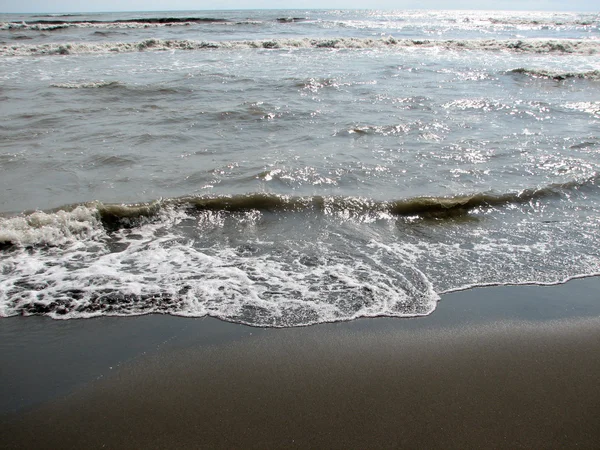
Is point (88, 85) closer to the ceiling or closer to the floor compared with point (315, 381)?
closer to the ceiling

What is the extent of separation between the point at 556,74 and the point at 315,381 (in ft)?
51.8

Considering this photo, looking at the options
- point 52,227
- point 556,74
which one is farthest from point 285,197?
point 556,74

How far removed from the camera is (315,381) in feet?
9.14

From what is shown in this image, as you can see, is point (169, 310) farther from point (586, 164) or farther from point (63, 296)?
point (586, 164)

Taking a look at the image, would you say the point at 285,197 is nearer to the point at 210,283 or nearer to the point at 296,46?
the point at 210,283

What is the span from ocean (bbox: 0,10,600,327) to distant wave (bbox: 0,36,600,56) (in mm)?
10341

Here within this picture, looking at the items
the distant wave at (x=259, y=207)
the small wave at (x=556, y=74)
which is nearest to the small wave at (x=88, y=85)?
the distant wave at (x=259, y=207)

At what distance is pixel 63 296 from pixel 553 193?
5714 mm

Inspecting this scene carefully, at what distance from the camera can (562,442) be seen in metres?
2.37

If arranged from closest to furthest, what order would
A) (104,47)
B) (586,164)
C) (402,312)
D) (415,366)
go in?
(415,366), (402,312), (586,164), (104,47)

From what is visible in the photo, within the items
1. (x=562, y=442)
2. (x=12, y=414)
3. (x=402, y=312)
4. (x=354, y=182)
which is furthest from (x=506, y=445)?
(x=354, y=182)

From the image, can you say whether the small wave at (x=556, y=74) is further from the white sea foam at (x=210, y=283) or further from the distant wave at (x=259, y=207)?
the white sea foam at (x=210, y=283)

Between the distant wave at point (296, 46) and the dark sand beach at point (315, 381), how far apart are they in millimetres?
21363

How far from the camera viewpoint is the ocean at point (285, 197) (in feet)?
12.4
